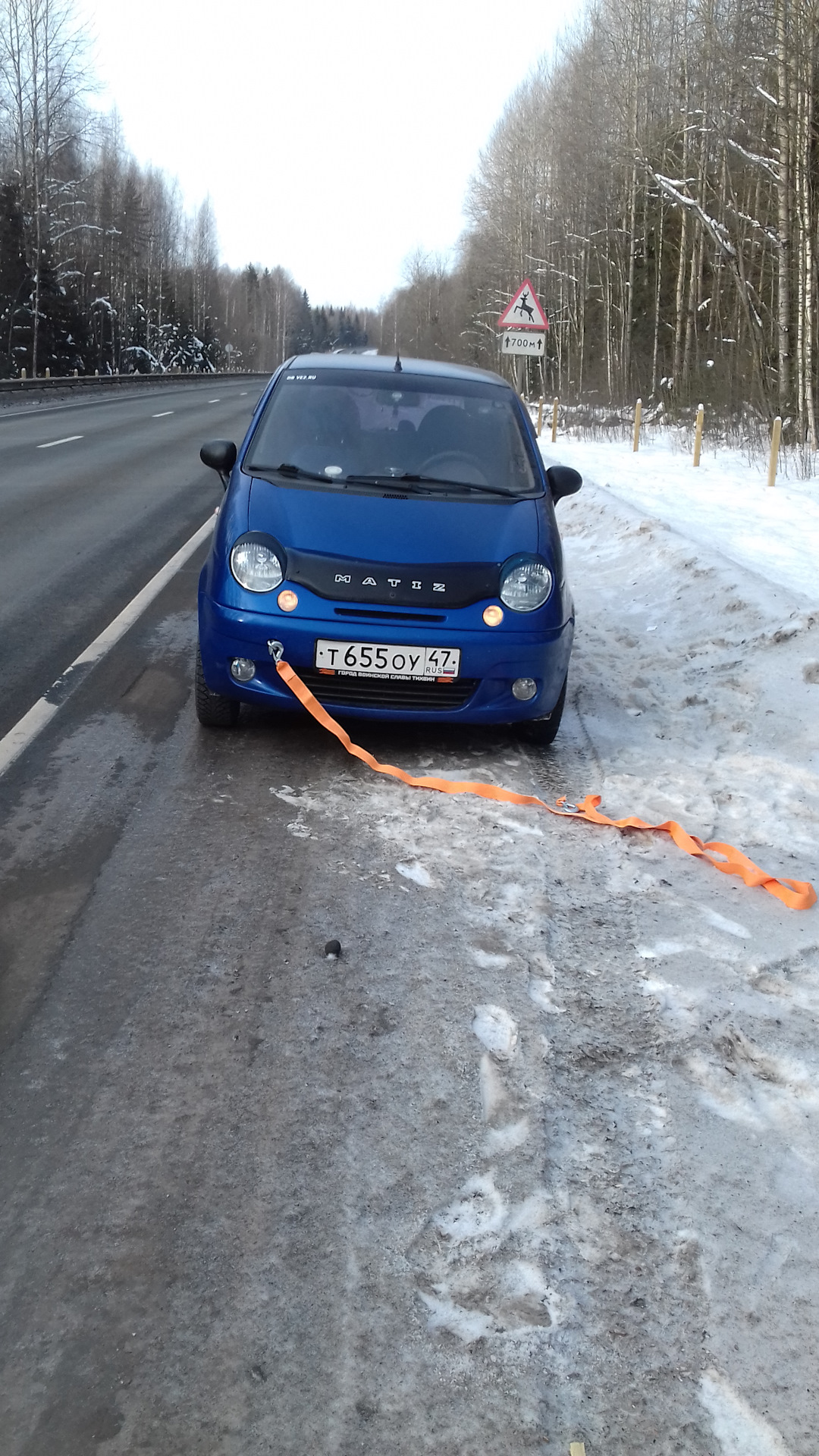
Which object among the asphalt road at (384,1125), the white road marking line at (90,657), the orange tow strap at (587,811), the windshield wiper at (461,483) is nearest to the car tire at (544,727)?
the asphalt road at (384,1125)

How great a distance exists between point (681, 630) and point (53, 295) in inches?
2254

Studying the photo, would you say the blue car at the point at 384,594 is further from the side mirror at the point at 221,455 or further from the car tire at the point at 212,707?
the side mirror at the point at 221,455

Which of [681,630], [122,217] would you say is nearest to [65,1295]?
[681,630]

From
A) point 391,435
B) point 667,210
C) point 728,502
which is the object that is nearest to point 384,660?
point 391,435

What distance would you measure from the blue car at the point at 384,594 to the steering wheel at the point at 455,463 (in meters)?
0.02

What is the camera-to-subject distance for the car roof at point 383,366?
21.2 feet

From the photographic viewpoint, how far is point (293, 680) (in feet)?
16.5

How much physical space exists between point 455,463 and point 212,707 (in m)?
1.70

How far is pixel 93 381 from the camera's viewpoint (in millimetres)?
44844

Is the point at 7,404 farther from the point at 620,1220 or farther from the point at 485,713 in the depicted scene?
the point at 620,1220

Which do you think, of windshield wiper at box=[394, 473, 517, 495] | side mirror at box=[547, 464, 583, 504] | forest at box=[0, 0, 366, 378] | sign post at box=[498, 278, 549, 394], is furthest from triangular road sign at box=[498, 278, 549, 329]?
forest at box=[0, 0, 366, 378]

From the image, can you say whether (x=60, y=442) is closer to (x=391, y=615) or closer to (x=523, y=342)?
(x=523, y=342)

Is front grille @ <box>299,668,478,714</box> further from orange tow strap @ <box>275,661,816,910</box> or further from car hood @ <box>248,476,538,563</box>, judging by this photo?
car hood @ <box>248,476,538,563</box>

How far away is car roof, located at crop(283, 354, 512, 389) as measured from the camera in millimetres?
6473
